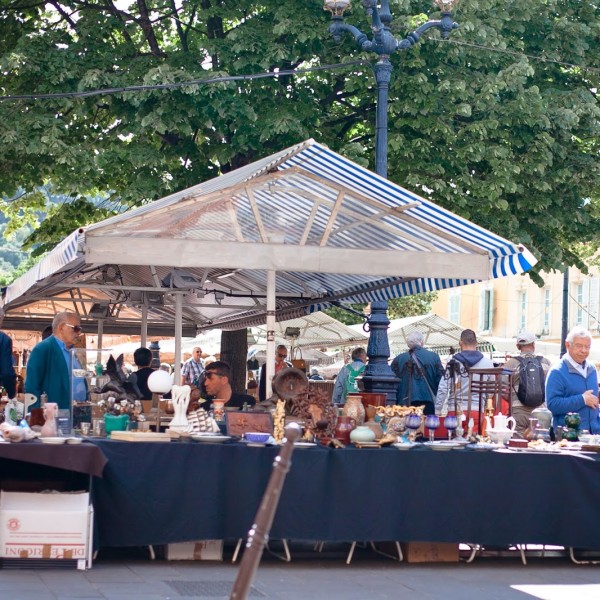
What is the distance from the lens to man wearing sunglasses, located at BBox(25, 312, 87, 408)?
9883 millimetres

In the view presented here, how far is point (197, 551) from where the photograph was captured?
9188mm

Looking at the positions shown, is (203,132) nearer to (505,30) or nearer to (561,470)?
(505,30)

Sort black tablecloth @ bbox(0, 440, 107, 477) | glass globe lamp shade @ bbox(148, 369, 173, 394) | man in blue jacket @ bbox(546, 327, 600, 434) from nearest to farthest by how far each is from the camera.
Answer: black tablecloth @ bbox(0, 440, 107, 477) → glass globe lamp shade @ bbox(148, 369, 173, 394) → man in blue jacket @ bbox(546, 327, 600, 434)

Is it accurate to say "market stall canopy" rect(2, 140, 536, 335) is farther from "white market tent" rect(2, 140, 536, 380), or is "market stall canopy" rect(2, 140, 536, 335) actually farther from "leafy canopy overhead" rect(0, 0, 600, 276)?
"leafy canopy overhead" rect(0, 0, 600, 276)

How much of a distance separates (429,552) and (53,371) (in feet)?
10.5

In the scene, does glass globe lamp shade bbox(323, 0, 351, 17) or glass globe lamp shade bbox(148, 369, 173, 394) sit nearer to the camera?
glass globe lamp shade bbox(148, 369, 173, 394)

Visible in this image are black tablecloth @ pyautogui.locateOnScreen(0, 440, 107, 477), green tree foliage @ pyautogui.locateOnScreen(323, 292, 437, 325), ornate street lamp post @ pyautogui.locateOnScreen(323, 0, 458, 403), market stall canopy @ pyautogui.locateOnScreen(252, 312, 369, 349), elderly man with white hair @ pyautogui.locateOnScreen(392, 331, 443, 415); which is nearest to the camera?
black tablecloth @ pyautogui.locateOnScreen(0, 440, 107, 477)

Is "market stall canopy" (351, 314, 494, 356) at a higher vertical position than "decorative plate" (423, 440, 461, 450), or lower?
higher

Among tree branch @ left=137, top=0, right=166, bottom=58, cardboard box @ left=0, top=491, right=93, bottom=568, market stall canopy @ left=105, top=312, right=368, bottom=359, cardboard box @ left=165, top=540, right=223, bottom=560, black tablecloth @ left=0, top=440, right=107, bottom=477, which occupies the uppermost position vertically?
tree branch @ left=137, top=0, right=166, bottom=58

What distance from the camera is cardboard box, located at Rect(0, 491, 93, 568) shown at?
8.42m

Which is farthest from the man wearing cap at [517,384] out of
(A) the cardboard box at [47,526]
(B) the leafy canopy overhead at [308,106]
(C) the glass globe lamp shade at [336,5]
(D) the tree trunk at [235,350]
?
(D) the tree trunk at [235,350]

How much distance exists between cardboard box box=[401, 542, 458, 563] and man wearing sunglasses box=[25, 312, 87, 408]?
9.16ft

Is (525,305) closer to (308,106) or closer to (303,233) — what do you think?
(308,106)

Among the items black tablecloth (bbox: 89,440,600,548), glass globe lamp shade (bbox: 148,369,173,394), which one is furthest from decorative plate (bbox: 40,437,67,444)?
glass globe lamp shade (bbox: 148,369,173,394)
